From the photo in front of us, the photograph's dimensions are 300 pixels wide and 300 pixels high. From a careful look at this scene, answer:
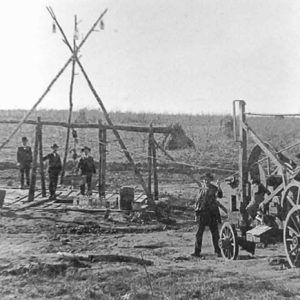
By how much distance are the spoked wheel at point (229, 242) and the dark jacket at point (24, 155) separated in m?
11.8

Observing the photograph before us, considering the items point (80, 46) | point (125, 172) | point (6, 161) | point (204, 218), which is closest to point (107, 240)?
point (204, 218)

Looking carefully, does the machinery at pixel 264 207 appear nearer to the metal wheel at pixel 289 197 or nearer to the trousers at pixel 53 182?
the metal wheel at pixel 289 197

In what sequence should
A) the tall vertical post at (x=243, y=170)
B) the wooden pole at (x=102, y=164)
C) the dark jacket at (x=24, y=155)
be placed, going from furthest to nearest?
the dark jacket at (x=24, y=155)
the wooden pole at (x=102, y=164)
the tall vertical post at (x=243, y=170)

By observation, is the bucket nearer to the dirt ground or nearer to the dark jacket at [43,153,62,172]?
the dirt ground

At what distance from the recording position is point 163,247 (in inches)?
484

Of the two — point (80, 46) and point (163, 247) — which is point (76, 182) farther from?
point (163, 247)

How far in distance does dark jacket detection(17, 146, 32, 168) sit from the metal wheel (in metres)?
13.6

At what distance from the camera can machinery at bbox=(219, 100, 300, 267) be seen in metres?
8.98

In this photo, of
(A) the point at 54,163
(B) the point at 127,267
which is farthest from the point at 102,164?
(B) the point at 127,267

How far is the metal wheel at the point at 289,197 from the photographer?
8.94 metres

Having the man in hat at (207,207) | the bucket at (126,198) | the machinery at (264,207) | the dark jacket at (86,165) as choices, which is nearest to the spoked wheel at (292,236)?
the machinery at (264,207)

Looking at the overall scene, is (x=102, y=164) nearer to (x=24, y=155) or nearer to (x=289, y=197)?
(x=24, y=155)

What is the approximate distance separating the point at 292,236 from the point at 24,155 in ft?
45.7

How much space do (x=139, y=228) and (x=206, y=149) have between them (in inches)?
651
